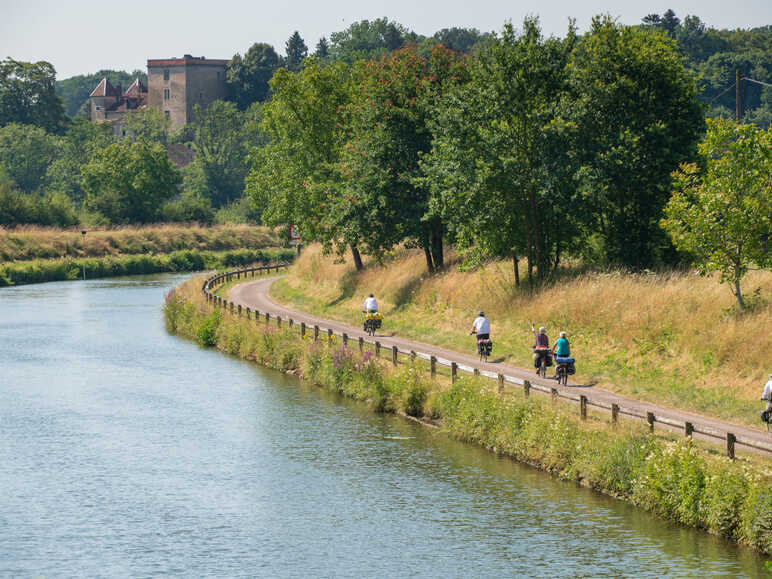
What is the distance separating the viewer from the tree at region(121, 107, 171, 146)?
18262 cm

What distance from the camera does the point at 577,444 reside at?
23438 millimetres

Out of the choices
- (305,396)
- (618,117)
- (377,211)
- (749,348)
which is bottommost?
(305,396)

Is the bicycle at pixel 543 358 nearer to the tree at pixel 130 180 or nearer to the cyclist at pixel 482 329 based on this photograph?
the cyclist at pixel 482 329

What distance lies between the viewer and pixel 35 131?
506ft

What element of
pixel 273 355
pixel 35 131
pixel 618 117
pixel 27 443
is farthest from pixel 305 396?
pixel 35 131

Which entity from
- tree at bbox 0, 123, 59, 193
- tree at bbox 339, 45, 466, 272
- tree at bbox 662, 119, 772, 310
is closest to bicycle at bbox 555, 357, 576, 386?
tree at bbox 662, 119, 772, 310

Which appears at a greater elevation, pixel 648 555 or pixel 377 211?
pixel 377 211

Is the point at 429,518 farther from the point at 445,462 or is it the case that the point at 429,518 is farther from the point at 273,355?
the point at 273,355

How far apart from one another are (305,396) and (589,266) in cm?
1317

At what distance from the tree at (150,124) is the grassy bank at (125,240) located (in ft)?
231

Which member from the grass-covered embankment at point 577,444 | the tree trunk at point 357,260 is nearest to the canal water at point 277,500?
the grass-covered embankment at point 577,444

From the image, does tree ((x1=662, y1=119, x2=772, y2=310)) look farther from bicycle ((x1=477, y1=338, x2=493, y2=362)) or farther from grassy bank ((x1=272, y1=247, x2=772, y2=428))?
bicycle ((x1=477, y1=338, x2=493, y2=362))

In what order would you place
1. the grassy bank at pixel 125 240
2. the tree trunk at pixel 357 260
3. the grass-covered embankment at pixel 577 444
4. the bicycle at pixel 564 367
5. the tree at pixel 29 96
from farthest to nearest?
the tree at pixel 29 96 → the grassy bank at pixel 125 240 → the tree trunk at pixel 357 260 → the bicycle at pixel 564 367 → the grass-covered embankment at pixel 577 444

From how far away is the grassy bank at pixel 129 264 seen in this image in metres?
85.4
